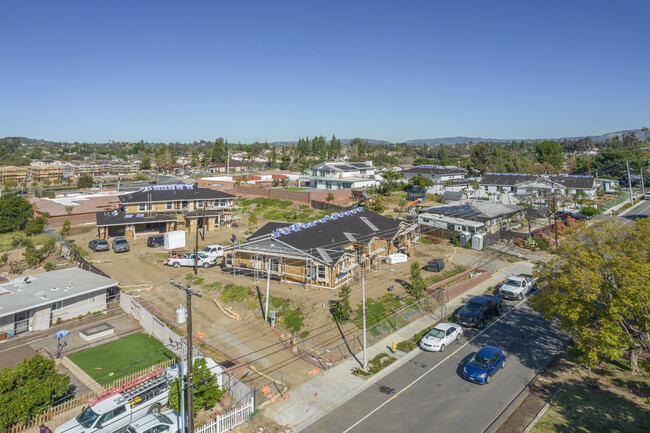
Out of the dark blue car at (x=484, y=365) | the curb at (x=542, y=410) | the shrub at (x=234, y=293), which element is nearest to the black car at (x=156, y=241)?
the shrub at (x=234, y=293)

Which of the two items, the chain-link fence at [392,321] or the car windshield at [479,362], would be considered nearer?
the car windshield at [479,362]

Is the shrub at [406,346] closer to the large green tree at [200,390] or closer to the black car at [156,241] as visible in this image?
the large green tree at [200,390]

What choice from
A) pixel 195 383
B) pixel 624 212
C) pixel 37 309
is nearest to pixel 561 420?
pixel 195 383

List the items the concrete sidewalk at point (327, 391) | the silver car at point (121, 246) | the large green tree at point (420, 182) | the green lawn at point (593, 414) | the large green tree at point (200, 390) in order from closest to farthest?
the green lawn at point (593, 414), the large green tree at point (200, 390), the concrete sidewalk at point (327, 391), the silver car at point (121, 246), the large green tree at point (420, 182)

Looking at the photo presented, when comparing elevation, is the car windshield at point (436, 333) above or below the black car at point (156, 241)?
below

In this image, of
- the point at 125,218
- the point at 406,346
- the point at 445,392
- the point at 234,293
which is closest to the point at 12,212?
the point at 125,218

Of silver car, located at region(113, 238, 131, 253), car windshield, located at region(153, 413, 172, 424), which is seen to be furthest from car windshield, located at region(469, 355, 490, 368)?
silver car, located at region(113, 238, 131, 253)

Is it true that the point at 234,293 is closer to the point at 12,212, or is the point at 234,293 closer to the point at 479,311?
the point at 479,311
